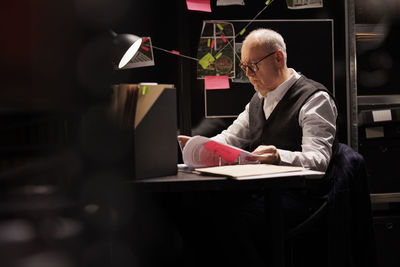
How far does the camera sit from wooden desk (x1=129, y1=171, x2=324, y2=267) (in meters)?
1.22

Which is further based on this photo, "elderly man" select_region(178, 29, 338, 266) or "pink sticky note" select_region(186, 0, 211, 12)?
"pink sticky note" select_region(186, 0, 211, 12)

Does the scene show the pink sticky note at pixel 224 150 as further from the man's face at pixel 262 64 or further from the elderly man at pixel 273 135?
the man's face at pixel 262 64

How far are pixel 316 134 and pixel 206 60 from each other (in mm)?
1134

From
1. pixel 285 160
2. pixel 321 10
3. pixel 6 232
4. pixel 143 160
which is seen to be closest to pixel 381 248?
pixel 285 160

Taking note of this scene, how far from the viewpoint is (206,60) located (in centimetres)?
274

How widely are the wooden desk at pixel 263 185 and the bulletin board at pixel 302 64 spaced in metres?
1.49

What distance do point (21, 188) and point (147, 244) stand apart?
0.88 m

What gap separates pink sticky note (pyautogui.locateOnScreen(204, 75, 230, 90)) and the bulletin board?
0.12 feet

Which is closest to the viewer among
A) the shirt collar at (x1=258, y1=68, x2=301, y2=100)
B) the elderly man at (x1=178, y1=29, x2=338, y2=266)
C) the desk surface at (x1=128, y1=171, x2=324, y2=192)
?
the desk surface at (x1=128, y1=171, x2=324, y2=192)

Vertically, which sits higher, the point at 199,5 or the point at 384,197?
the point at 199,5

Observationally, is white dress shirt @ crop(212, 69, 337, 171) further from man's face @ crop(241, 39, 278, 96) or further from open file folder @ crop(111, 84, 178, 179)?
open file folder @ crop(111, 84, 178, 179)

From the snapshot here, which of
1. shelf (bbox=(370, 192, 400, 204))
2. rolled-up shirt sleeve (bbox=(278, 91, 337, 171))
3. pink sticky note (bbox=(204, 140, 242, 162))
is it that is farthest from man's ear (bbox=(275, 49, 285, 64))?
shelf (bbox=(370, 192, 400, 204))

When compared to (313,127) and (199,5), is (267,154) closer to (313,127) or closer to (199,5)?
(313,127)

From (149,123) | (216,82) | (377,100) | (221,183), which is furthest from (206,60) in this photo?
(221,183)
